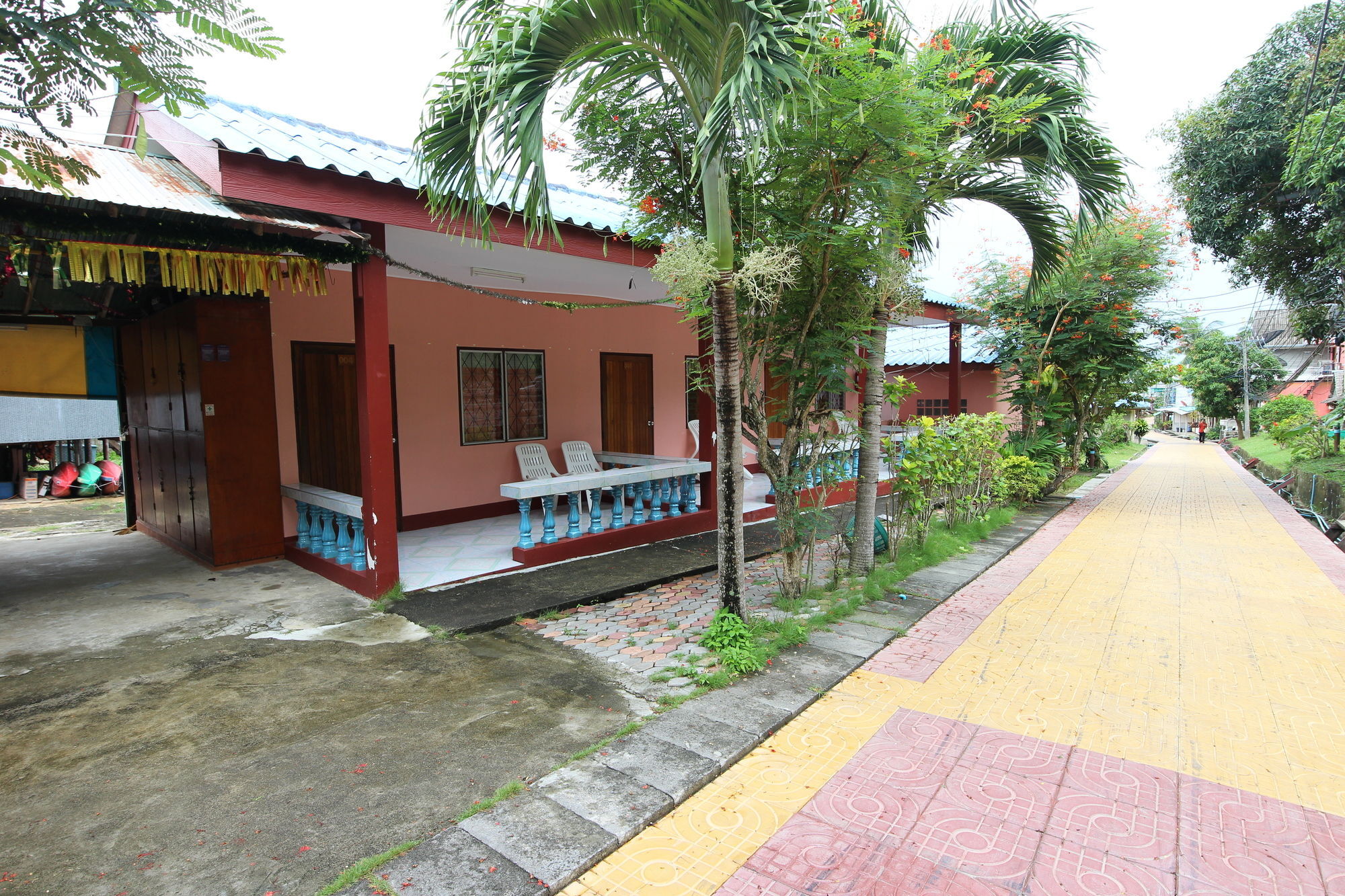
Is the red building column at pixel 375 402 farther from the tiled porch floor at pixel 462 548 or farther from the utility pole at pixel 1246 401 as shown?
the utility pole at pixel 1246 401

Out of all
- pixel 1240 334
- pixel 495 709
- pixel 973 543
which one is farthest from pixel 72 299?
pixel 1240 334

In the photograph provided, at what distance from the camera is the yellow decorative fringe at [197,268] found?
12.0ft

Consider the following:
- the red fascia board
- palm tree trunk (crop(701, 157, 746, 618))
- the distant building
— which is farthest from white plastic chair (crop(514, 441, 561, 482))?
the distant building

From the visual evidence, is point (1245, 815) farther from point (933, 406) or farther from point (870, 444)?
point (933, 406)

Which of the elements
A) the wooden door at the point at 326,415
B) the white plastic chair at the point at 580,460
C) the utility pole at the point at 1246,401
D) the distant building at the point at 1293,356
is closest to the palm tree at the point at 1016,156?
the white plastic chair at the point at 580,460

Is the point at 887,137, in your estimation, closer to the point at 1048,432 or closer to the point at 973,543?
the point at 973,543

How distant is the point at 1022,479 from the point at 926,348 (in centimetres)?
830

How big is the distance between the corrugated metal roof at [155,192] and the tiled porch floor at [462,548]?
2.54m

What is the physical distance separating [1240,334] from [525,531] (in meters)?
41.6

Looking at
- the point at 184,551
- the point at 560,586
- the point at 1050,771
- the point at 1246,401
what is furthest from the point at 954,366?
the point at 1246,401

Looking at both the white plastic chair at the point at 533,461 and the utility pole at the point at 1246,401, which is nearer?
the white plastic chair at the point at 533,461

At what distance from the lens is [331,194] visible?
13.8 feet

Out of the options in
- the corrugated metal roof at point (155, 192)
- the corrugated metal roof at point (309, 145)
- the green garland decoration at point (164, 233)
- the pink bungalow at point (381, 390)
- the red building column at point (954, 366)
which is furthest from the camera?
the red building column at point (954, 366)

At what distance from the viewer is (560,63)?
3.40m
